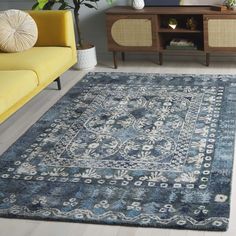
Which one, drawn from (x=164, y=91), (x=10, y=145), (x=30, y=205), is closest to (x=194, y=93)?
(x=164, y=91)

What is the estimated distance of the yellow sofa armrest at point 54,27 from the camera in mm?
4301

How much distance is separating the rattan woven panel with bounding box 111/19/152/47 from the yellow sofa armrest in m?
0.63

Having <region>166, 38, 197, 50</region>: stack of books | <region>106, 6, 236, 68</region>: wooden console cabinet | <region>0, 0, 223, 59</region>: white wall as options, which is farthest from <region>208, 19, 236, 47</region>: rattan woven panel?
<region>0, 0, 223, 59</region>: white wall

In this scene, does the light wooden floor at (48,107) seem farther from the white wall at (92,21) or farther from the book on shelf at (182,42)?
the white wall at (92,21)

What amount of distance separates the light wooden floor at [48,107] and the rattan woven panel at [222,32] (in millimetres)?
259

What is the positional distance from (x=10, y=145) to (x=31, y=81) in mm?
519

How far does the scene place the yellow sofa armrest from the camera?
14.1 ft

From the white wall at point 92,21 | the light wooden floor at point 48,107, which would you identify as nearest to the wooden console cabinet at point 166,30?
the light wooden floor at point 48,107

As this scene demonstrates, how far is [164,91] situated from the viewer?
4.25 metres

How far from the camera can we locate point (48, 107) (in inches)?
162

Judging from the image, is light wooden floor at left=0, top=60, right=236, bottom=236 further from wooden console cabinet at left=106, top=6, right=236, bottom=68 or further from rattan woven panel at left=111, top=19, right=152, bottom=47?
rattan woven panel at left=111, top=19, right=152, bottom=47

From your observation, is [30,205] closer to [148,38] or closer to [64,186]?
[64,186]

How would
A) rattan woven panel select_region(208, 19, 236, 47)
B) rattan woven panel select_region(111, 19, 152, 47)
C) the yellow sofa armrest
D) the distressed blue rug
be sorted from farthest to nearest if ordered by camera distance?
rattan woven panel select_region(111, 19, 152, 47), rattan woven panel select_region(208, 19, 236, 47), the yellow sofa armrest, the distressed blue rug

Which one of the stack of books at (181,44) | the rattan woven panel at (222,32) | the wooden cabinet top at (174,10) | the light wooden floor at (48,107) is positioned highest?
the wooden cabinet top at (174,10)
